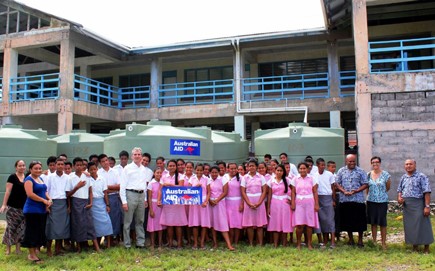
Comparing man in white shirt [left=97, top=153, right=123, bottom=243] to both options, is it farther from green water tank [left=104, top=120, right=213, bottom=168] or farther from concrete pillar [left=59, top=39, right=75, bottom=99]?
concrete pillar [left=59, top=39, right=75, bottom=99]

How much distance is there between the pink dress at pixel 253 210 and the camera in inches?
274

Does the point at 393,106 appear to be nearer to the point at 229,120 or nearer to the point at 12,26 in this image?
the point at 229,120

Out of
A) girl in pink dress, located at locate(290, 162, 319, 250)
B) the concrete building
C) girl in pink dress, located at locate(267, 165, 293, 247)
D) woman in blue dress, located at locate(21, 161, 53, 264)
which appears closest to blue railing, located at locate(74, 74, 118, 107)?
the concrete building

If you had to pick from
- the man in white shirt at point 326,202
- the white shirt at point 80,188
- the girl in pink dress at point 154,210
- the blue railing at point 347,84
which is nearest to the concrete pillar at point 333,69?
the blue railing at point 347,84

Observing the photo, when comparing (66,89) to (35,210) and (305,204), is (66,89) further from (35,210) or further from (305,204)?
(305,204)

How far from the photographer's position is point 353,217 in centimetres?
699

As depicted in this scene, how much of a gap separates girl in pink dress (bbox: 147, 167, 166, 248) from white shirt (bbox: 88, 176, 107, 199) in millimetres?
716

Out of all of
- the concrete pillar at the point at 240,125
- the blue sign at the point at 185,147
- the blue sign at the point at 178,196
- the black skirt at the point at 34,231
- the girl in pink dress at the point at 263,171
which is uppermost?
the concrete pillar at the point at 240,125

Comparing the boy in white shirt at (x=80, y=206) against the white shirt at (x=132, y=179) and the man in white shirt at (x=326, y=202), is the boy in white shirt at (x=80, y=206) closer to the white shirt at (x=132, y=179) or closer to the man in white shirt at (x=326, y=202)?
the white shirt at (x=132, y=179)

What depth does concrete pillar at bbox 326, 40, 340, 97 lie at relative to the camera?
15.5 m

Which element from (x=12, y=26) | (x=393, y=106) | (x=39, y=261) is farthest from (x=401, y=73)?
(x=12, y=26)

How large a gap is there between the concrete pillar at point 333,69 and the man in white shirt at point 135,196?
1032 cm

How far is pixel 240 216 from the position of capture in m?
7.07

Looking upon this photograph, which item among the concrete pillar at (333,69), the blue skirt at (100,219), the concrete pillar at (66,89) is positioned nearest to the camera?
the blue skirt at (100,219)
